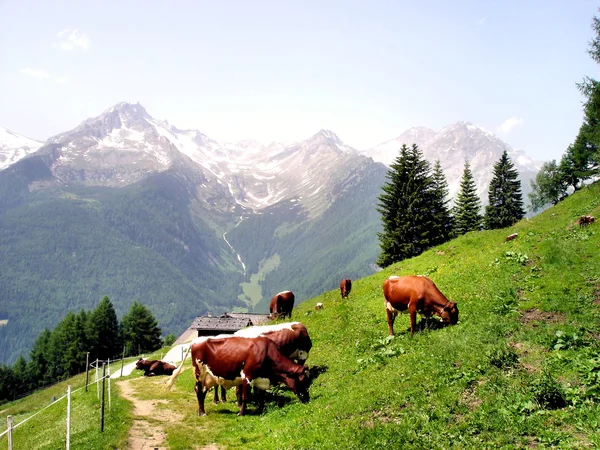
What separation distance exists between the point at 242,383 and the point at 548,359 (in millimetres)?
12076

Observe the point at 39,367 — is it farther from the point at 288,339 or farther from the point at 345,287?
the point at 288,339

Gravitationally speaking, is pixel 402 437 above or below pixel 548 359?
below

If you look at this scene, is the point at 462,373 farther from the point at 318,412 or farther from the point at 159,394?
the point at 159,394

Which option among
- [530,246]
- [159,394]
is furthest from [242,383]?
[530,246]

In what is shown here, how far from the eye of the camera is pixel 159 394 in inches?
1023

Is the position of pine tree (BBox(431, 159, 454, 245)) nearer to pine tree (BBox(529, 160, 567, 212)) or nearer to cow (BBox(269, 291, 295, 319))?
cow (BBox(269, 291, 295, 319))

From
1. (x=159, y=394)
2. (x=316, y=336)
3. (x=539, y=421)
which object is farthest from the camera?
(x=316, y=336)

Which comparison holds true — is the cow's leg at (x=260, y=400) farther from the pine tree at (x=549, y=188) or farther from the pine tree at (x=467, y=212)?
the pine tree at (x=549, y=188)

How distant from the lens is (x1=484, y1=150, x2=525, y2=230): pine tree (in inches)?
3263

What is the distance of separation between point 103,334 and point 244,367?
104653mm

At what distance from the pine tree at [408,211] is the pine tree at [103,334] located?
81944 millimetres

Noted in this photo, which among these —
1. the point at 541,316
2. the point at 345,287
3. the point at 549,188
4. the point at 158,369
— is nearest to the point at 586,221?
the point at 541,316

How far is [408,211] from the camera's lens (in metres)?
59.5

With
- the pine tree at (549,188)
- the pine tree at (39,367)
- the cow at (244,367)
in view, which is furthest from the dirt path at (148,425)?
the pine tree at (39,367)
